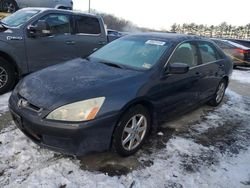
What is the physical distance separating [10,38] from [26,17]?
723 millimetres

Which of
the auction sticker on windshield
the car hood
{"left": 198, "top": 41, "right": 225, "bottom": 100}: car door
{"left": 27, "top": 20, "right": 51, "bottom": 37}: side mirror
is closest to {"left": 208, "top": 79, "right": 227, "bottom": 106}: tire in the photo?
{"left": 198, "top": 41, "right": 225, "bottom": 100}: car door

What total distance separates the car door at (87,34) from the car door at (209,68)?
283cm

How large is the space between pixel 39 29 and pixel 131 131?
3.55 meters

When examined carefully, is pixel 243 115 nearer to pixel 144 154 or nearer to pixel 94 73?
pixel 144 154

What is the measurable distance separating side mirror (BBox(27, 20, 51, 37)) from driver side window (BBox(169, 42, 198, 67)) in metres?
3.13

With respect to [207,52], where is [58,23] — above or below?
above

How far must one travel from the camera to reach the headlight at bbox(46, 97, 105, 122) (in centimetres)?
287

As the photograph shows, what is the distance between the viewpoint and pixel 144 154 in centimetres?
361

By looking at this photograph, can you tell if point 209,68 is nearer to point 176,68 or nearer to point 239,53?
point 176,68

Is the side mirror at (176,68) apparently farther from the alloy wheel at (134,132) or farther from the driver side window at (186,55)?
the alloy wheel at (134,132)

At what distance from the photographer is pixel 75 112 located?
9.46 feet

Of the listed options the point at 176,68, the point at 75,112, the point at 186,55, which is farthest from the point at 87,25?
the point at 75,112

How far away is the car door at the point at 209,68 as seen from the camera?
16.1 feet

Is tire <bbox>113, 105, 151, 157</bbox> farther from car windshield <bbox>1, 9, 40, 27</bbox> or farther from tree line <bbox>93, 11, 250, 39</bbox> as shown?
tree line <bbox>93, 11, 250, 39</bbox>
